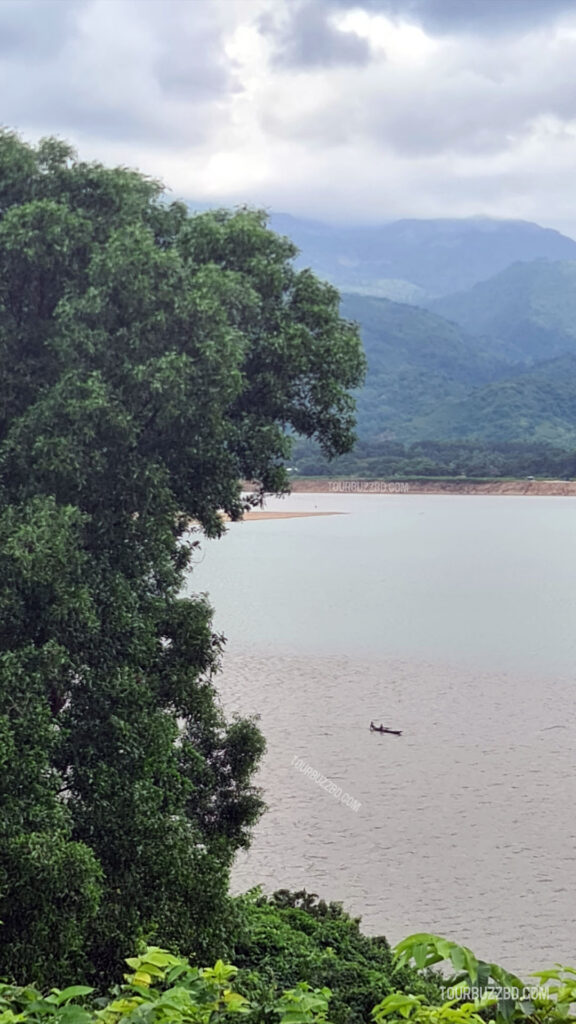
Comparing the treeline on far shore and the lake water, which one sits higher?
the treeline on far shore

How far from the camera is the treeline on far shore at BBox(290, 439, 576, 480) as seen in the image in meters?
171

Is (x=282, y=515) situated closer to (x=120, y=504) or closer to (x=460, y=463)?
(x=460, y=463)

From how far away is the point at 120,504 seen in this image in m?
16.0

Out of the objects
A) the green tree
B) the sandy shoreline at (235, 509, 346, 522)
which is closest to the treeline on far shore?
the sandy shoreline at (235, 509, 346, 522)

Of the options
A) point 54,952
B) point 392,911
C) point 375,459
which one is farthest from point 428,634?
point 375,459

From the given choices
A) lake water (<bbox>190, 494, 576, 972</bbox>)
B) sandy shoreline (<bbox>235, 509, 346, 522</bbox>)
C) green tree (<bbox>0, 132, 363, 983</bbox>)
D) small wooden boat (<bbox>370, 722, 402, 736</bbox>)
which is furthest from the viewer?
sandy shoreline (<bbox>235, 509, 346, 522</bbox>)

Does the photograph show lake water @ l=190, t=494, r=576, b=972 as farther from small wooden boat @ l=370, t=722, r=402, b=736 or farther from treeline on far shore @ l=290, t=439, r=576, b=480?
treeline on far shore @ l=290, t=439, r=576, b=480

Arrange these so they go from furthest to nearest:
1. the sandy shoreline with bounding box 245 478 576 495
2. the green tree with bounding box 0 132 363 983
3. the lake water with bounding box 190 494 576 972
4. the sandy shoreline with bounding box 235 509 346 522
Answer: the sandy shoreline with bounding box 245 478 576 495, the sandy shoreline with bounding box 235 509 346 522, the lake water with bounding box 190 494 576 972, the green tree with bounding box 0 132 363 983

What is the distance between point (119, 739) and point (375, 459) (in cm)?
18200

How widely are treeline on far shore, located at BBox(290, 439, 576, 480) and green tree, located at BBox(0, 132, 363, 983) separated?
486 ft

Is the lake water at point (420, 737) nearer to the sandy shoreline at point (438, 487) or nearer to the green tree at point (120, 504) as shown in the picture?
the green tree at point (120, 504)

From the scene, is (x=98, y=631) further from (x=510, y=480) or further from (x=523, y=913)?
(x=510, y=480)

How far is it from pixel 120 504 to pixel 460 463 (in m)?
168

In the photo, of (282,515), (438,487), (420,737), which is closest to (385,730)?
(420,737)
